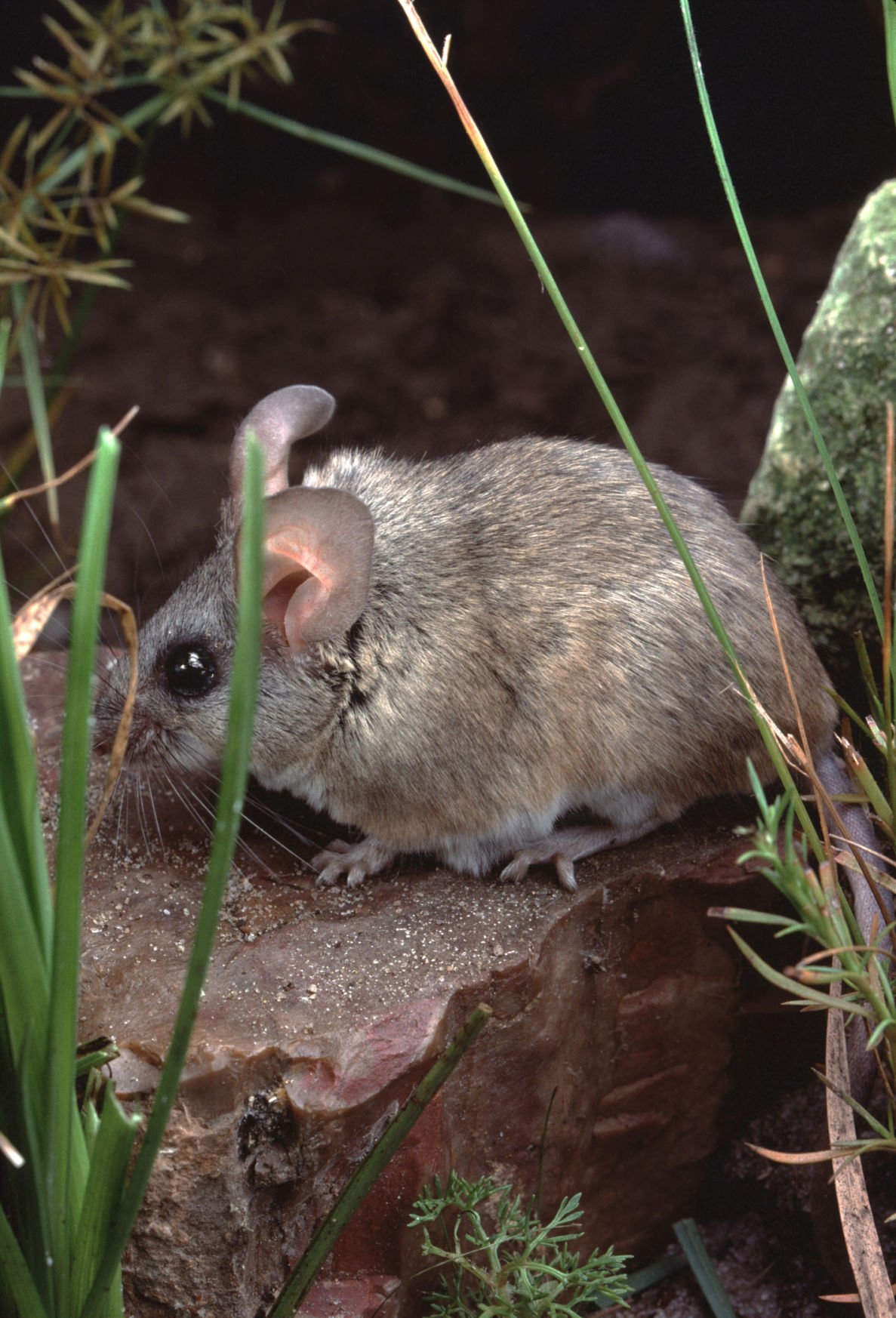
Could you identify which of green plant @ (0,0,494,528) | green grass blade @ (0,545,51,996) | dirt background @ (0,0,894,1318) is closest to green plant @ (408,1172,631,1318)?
green grass blade @ (0,545,51,996)

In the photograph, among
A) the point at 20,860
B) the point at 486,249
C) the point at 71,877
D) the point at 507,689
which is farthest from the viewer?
the point at 486,249

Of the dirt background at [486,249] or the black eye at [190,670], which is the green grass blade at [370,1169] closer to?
the black eye at [190,670]

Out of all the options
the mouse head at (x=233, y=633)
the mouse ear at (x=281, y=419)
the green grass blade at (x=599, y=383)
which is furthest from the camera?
the mouse ear at (x=281, y=419)

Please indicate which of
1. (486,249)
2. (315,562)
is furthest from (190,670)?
(486,249)

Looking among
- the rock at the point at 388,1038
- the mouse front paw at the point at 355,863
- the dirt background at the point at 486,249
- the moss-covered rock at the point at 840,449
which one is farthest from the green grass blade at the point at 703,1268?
the dirt background at the point at 486,249

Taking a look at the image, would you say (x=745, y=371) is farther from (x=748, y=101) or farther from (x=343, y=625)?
(x=343, y=625)

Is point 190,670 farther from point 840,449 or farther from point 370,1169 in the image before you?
point 840,449

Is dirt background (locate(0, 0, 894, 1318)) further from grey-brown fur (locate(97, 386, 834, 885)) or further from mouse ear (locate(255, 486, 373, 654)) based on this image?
mouse ear (locate(255, 486, 373, 654))

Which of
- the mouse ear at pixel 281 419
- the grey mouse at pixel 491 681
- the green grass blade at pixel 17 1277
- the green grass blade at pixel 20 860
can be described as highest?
the mouse ear at pixel 281 419
